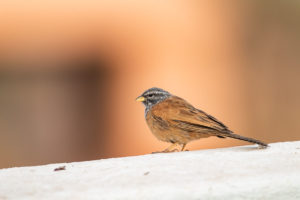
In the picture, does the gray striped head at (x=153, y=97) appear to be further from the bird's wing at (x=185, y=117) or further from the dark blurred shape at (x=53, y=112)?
the dark blurred shape at (x=53, y=112)

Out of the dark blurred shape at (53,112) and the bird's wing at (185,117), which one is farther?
the dark blurred shape at (53,112)

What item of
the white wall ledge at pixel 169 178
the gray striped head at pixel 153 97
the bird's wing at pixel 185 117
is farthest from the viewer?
the gray striped head at pixel 153 97

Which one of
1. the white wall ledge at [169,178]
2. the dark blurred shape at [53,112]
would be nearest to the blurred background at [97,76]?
the dark blurred shape at [53,112]

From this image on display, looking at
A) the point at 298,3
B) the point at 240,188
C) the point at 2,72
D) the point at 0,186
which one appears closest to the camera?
the point at 240,188

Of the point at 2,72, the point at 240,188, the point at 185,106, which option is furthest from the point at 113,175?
the point at 2,72

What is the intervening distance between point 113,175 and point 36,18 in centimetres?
672

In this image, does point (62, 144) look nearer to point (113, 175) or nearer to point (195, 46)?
point (195, 46)

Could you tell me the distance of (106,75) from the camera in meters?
9.77

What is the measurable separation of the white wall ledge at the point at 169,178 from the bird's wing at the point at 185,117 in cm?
122

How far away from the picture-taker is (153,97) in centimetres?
620

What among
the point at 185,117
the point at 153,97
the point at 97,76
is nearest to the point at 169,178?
the point at 185,117

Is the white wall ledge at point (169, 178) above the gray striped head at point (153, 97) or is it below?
above

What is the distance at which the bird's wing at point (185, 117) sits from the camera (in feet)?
16.8

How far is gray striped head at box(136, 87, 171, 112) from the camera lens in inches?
242
